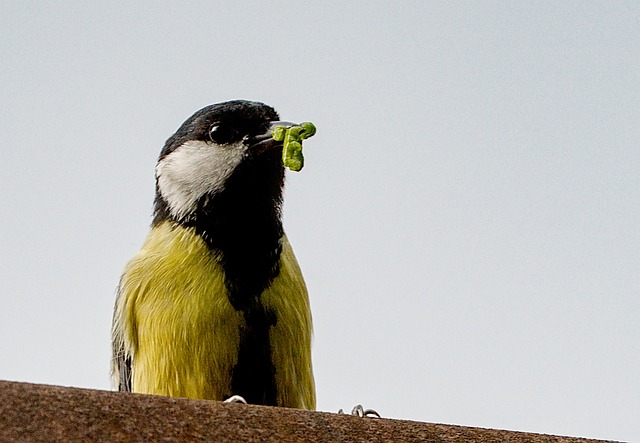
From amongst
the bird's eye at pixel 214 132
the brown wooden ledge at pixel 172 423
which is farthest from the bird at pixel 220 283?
the brown wooden ledge at pixel 172 423

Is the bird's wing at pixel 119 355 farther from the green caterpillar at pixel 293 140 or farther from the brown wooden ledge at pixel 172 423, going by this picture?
the brown wooden ledge at pixel 172 423

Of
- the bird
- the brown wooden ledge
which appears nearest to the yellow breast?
the bird

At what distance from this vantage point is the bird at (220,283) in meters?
2.49

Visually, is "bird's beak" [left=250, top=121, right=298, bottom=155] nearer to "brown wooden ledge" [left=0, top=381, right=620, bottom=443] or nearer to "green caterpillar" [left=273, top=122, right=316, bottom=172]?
"green caterpillar" [left=273, top=122, right=316, bottom=172]

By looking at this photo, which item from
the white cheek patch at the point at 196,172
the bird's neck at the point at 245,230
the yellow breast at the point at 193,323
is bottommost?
the yellow breast at the point at 193,323

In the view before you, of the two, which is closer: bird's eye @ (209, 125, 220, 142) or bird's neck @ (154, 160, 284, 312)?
bird's neck @ (154, 160, 284, 312)

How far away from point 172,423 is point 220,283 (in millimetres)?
1145

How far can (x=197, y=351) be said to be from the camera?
2.45 metres

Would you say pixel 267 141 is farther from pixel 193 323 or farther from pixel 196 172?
pixel 193 323

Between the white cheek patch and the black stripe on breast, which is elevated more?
the white cheek patch

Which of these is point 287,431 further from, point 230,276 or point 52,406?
point 230,276

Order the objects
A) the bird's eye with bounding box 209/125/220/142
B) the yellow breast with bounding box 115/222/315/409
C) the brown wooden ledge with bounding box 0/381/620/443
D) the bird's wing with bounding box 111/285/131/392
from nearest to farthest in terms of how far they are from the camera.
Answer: the brown wooden ledge with bounding box 0/381/620/443 → the yellow breast with bounding box 115/222/315/409 → the bird's wing with bounding box 111/285/131/392 → the bird's eye with bounding box 209/125/220/142

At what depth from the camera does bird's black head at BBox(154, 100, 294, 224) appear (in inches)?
107

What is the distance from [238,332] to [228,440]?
43.0 inches
